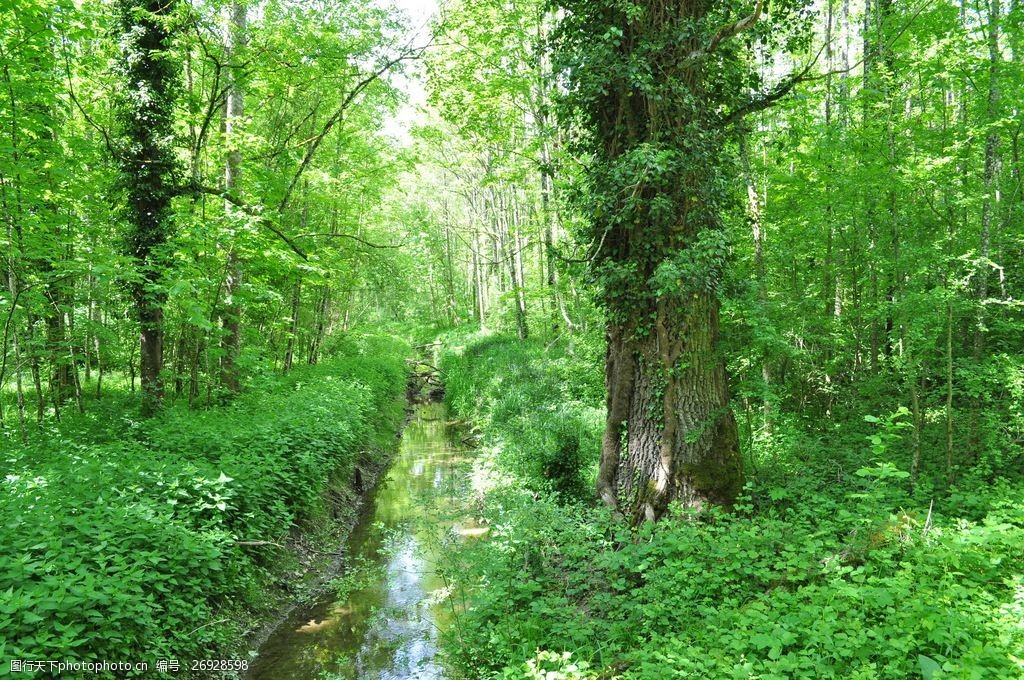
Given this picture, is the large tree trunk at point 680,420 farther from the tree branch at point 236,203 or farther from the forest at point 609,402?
the tree branch at point 236,203

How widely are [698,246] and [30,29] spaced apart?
27.9 feet

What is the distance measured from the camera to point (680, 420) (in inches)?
224

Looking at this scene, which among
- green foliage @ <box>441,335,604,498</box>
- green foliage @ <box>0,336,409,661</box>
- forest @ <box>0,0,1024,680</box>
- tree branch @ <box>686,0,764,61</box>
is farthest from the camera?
green foliage @ <box>441,335,604,498</box>

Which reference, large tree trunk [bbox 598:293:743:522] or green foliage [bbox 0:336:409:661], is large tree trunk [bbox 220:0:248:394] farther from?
large tree trunk [bbox 598:293:743:522]

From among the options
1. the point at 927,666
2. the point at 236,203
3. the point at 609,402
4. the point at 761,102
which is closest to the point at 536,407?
the point at 609,402

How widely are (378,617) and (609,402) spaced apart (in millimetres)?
3829

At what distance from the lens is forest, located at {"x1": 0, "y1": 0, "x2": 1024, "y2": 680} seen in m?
3.82

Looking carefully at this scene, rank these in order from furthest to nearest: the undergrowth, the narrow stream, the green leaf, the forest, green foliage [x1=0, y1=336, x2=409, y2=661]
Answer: the narrow stream → the forest → green foliage [x1=0, y1=336, x2=409, y2=661] → the undergrowth → the green leaf

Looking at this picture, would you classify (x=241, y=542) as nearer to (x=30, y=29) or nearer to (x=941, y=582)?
(x=941, y=582)

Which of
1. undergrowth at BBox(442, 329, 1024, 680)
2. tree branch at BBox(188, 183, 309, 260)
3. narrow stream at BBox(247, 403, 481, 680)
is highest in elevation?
tree branch at BBox(188, 183, 309, 260)

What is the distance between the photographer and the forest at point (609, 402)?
3824mm

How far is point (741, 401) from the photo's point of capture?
729cm

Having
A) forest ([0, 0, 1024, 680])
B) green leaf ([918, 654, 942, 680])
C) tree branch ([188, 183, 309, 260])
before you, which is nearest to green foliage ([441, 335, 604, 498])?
forest ([0, 0, 1024, 680])

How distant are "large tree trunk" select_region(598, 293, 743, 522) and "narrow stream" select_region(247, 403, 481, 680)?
212cm
